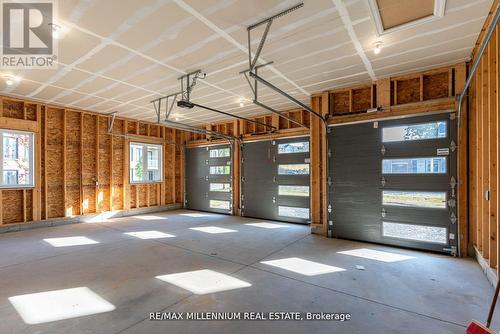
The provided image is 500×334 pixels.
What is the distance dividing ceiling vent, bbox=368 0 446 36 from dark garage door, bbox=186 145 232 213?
20.8 feet

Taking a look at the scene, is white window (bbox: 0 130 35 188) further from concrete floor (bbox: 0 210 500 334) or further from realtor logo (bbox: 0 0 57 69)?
realtor logo (bbox: 0 0 57 69)

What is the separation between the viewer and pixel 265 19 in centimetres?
299

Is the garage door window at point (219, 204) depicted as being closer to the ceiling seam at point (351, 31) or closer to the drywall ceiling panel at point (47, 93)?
the drywall ceiling panel at point (47, 93)

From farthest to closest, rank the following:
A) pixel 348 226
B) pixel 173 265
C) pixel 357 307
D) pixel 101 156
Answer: pixel 101 156 → pixel 348 226 → pixel 173 265 → pixel 357 307

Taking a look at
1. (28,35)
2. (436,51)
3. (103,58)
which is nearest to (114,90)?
(103,58)

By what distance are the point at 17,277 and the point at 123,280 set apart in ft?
5.07

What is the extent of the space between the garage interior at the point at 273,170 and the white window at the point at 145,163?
2.47ft

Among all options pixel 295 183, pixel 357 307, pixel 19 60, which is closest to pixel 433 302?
pixel 357 307

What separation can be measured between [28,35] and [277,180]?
20.5 ft

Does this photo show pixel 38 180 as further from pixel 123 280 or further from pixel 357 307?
pixel 357 307

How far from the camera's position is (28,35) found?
131 inches

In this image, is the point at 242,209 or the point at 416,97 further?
the point at 242,209

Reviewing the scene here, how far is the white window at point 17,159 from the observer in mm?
5906

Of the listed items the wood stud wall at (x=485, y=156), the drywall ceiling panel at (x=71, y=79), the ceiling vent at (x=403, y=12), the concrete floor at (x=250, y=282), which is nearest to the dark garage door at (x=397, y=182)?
the wood stud wall at (x=485, y=156)
